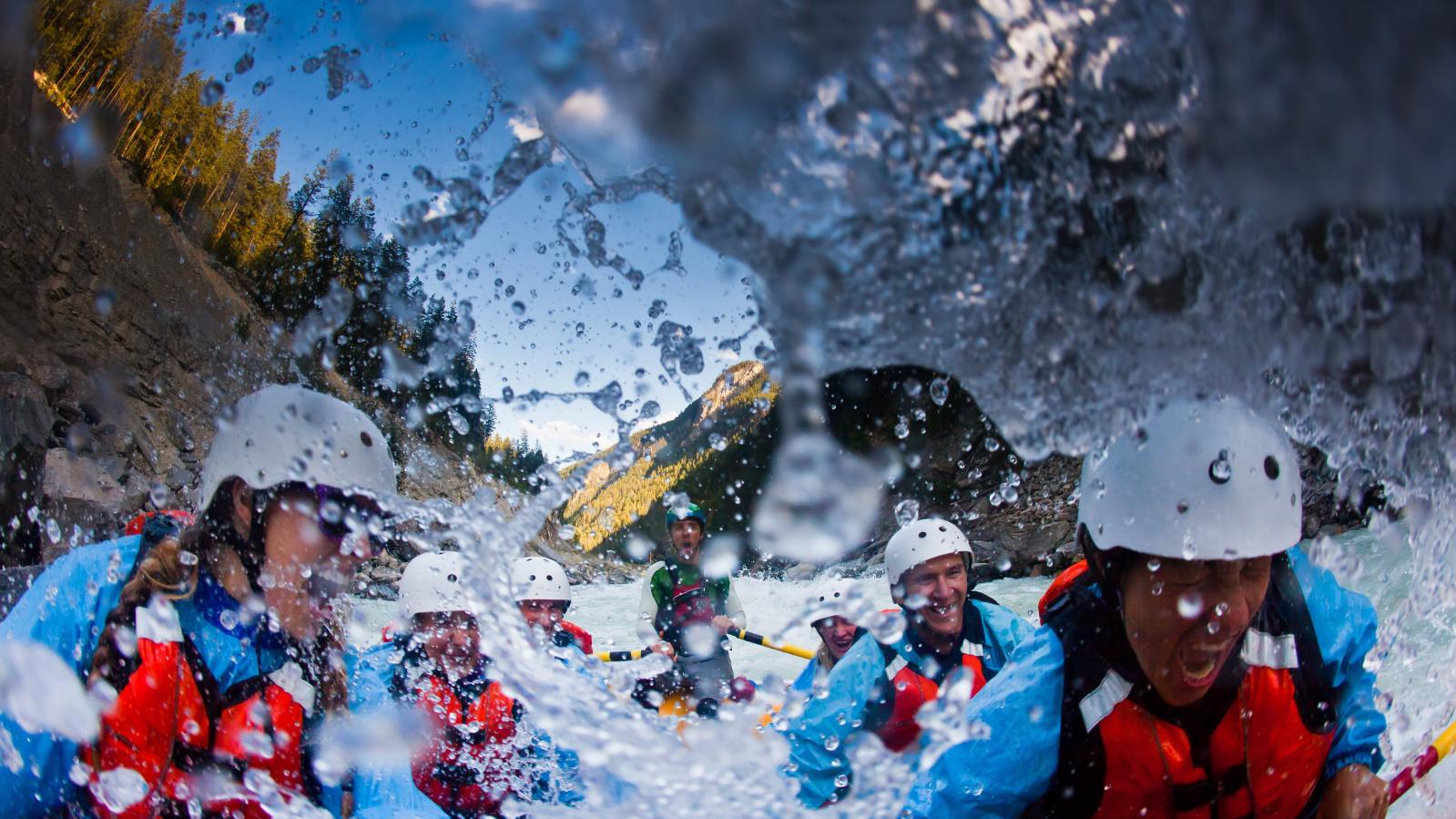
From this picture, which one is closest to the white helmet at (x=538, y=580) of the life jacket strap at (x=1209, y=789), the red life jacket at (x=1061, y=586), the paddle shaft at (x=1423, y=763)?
the red life jacket at (x=1061, y=586)

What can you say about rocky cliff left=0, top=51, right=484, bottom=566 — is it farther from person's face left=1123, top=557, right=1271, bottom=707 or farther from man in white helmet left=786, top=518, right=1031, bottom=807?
person's face left=1123, top=557, right=1271, bottom=707

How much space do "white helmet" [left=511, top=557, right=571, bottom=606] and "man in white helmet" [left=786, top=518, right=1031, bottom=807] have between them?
2.12 m

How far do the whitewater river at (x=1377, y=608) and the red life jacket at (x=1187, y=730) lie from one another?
42 cm

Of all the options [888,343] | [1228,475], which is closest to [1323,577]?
[1228,475]

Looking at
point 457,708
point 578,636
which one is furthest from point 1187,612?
point 578,636

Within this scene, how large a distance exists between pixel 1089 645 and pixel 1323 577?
0.80 meters

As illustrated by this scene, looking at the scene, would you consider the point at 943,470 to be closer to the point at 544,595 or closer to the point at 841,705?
the point at 544,595

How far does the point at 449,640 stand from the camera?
4363 millimetres

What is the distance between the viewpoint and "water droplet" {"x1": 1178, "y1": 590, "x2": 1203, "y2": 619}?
1658 millimetres

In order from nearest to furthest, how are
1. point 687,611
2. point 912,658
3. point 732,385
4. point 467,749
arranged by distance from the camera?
point 732,385, point 912,658, point 467,749, point 687,611

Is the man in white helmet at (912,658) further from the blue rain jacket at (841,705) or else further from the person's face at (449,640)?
the person's face at (449,640)

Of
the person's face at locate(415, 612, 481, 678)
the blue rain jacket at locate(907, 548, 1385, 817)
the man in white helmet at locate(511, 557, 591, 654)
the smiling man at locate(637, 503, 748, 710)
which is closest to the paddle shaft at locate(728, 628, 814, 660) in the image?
the smiling man at locate(637, 503, 748, 710)

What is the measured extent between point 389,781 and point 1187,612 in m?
2.69

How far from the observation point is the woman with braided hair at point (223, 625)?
1896 millimetres
